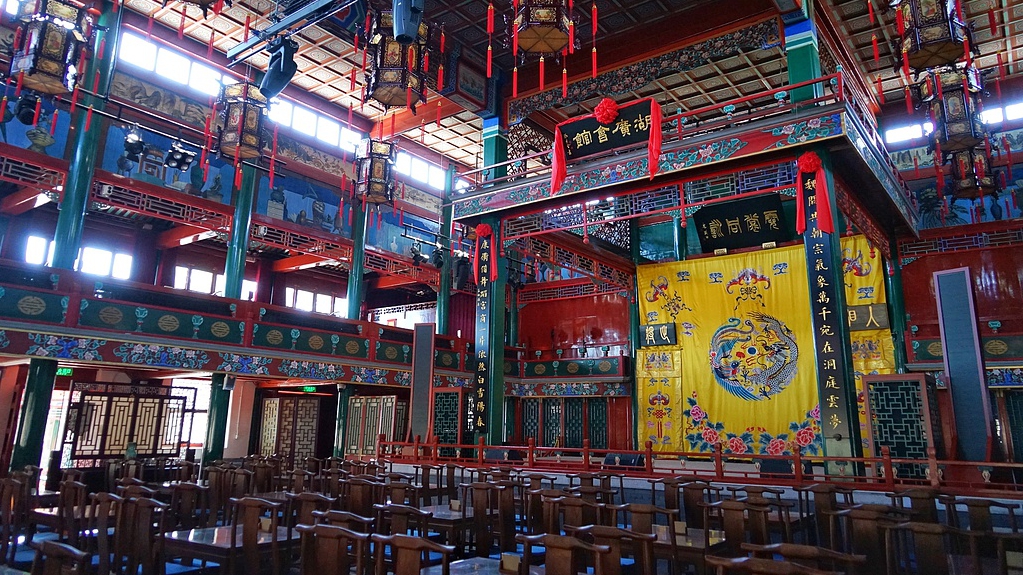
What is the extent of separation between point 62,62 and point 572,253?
25.1ft

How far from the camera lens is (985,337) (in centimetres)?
961

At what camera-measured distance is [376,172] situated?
34.3 ft

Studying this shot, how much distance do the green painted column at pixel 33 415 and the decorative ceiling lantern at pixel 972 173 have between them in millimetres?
12806

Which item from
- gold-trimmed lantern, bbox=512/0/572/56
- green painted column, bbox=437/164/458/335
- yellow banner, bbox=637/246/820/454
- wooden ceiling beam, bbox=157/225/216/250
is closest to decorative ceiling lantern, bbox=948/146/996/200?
yellow banner, bbox=637/246/820/454

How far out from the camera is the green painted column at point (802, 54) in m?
7.62

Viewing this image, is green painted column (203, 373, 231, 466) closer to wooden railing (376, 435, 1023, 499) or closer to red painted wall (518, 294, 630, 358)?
wooden railing (376, 435, 1023, 499)

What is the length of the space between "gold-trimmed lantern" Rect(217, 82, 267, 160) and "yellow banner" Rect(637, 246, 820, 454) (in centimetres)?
769

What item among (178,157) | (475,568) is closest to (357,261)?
(178,157)

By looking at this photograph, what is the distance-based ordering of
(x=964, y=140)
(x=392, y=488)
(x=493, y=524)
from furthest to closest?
(x=964, y=140) → (x=493, y=524) → (x=392, y=488)

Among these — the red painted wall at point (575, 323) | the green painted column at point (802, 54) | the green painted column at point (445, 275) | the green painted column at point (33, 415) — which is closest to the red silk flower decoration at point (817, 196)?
the green painted column at point (802, 54)

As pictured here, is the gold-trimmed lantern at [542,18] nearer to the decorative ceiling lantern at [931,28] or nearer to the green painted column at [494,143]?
the decorative ceiling lantern at [931,28]

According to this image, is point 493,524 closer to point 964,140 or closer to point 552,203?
→ point 552,203

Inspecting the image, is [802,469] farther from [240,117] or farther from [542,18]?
[240,117]

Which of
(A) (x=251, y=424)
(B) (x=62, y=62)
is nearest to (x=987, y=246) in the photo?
(B) (x=62, y=62)
